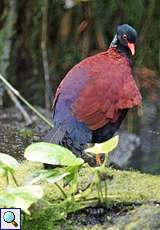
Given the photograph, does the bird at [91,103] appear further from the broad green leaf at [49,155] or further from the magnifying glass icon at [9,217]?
the magnifying glass icon at [9,217]

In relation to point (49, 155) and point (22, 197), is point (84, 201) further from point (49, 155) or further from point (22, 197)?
point (22, 197)

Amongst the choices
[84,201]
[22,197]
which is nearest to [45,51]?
[84,201]

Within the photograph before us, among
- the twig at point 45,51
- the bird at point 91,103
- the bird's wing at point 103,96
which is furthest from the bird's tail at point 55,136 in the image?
the twig at point 45,51

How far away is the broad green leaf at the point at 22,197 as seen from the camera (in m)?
2.64

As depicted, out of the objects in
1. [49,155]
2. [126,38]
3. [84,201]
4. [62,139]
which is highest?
[126,38]

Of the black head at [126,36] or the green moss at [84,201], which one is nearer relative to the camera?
the green moss at [84,201]

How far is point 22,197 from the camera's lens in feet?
8.78

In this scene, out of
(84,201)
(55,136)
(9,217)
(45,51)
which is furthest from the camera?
(45,51)

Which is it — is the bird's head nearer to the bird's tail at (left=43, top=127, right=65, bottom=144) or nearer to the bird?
the bird

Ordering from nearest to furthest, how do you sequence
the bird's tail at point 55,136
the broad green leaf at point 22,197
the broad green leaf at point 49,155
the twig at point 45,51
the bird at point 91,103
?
the broad green leaf at point 22,197, the broad green leaf at point 49,155, the bird's tail at point 55,136, the bird at point 91,103, the twig at point 45,51

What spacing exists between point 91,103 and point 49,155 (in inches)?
38.8

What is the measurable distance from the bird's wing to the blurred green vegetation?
1.87 meters

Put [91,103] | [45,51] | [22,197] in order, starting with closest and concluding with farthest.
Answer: [22,197], [91,103], [45,51]

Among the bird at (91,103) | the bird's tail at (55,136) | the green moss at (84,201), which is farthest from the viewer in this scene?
the bird at (91,103)
